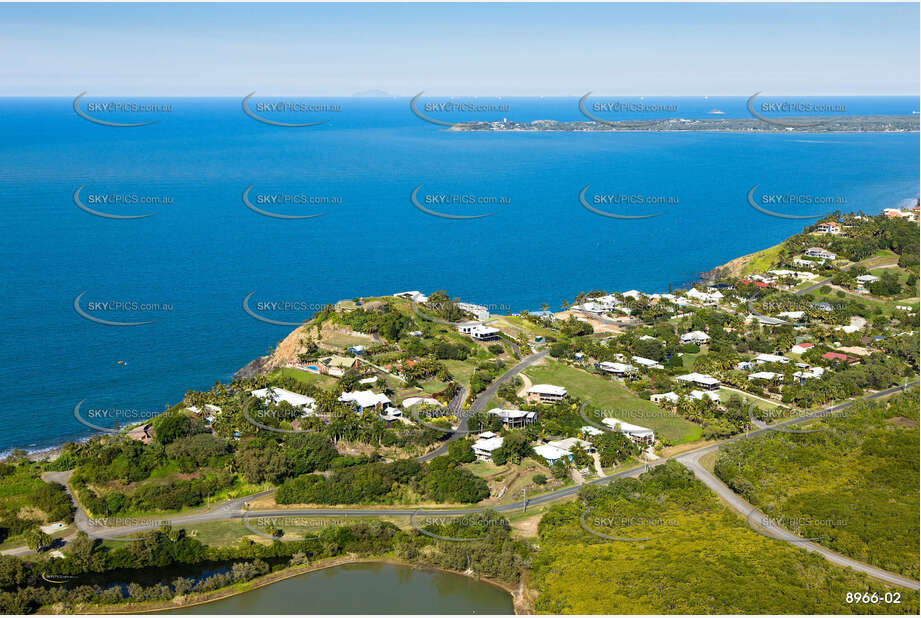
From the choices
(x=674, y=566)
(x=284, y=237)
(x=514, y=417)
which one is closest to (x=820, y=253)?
(x=514, y=417)

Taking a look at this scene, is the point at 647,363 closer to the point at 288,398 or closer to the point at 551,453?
the point at 551,453

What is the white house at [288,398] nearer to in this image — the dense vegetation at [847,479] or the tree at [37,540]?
the tree at [37,540]

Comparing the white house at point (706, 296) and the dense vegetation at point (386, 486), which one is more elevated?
the white house at point (706, 296)

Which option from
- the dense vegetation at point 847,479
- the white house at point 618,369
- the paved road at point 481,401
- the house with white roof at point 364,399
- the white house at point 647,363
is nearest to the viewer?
the dense vegetation at point 847,479

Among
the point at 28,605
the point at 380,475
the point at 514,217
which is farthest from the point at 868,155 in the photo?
the point at 28,605

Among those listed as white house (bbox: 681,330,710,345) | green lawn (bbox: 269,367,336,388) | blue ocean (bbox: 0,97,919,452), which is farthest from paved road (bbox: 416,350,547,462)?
blue ocean (bbox: 0,97,919,452)

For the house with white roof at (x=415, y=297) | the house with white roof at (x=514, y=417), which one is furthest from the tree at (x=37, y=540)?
the house with white roof at (x=415, y=297)

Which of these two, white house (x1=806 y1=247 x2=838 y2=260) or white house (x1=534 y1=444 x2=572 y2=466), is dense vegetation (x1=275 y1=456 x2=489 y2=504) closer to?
white house (x1=534 y1=444 x2=572 y2=466)
